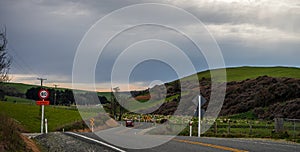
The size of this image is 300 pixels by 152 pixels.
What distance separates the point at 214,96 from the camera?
92000 millimetres

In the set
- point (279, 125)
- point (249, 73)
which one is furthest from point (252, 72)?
point (279, 125)

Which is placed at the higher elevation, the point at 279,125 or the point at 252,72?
the point at 252,72

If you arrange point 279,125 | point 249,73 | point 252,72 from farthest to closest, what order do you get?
point 252,72
point 249,73
point 279,125

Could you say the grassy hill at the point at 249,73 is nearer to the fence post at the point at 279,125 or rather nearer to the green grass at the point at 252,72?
the green grass at the point at 252,72

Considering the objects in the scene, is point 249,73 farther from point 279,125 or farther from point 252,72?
point 279,125

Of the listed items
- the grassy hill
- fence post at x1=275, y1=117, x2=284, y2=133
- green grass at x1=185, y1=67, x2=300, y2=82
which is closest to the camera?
fence post at x1=275, y1=117, x2=284, y2=133

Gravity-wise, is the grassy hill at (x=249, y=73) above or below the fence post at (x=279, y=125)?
above

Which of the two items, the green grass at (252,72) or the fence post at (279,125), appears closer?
the fence post at (279,125)

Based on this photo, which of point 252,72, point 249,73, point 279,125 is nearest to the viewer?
point 279,125

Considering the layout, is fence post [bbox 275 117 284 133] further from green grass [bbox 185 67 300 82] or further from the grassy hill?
green grass [bbox 185 67 300 82]

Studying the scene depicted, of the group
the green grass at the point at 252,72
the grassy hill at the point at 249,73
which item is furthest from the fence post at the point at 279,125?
the green grass at the point at 252,72

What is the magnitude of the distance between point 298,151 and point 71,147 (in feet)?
24.8

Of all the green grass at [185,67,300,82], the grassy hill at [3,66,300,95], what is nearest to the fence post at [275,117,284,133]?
the grassy hill at [3,66,300,95]

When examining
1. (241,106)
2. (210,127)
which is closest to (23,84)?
(241,106)
